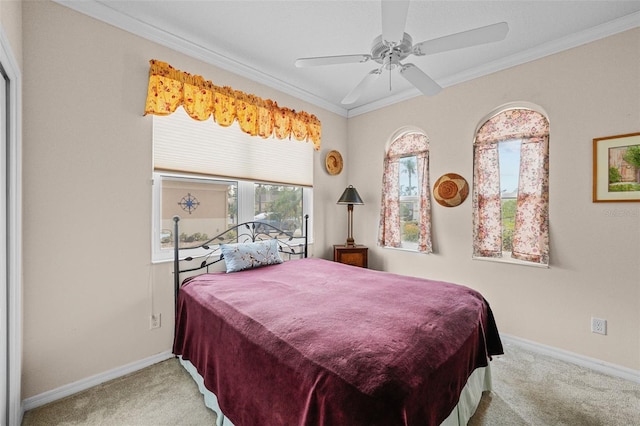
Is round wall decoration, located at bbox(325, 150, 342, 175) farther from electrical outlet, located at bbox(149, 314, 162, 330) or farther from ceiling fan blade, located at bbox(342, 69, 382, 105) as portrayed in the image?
electrical outlet, located at bbox(149, 314, 162, 330)

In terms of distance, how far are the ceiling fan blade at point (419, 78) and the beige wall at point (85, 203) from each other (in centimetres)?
199

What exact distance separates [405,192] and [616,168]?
1891 mm

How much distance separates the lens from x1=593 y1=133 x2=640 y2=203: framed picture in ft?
7.06

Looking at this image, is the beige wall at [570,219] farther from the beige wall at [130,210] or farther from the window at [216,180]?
the window at [216,180]

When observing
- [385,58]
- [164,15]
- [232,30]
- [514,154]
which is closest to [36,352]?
[164,15]

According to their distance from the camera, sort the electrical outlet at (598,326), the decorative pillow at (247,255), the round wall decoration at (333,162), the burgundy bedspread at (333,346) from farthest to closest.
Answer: the round wall decoration at (333,162) < the decorative pillow at (247,255) < the electrical outlet at (598,326) < the burgundy bedspread at (333,346)

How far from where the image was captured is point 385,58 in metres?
1.85

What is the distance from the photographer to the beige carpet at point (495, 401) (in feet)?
5.61

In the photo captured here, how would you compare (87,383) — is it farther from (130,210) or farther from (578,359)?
(578,359)

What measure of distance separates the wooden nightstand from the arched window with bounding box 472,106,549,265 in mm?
1302

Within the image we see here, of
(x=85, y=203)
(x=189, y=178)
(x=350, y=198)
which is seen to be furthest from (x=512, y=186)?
(x=85, y=203)

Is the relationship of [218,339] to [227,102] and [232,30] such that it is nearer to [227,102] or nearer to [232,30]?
[227,102]

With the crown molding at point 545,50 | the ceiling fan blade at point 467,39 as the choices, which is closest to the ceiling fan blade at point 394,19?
the ceiling fan blade at point 467,39

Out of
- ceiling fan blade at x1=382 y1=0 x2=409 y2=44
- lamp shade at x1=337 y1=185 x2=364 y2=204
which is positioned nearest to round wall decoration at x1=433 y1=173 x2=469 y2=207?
lamp shade at x1=337 y1=185 x2=364 y2=204
